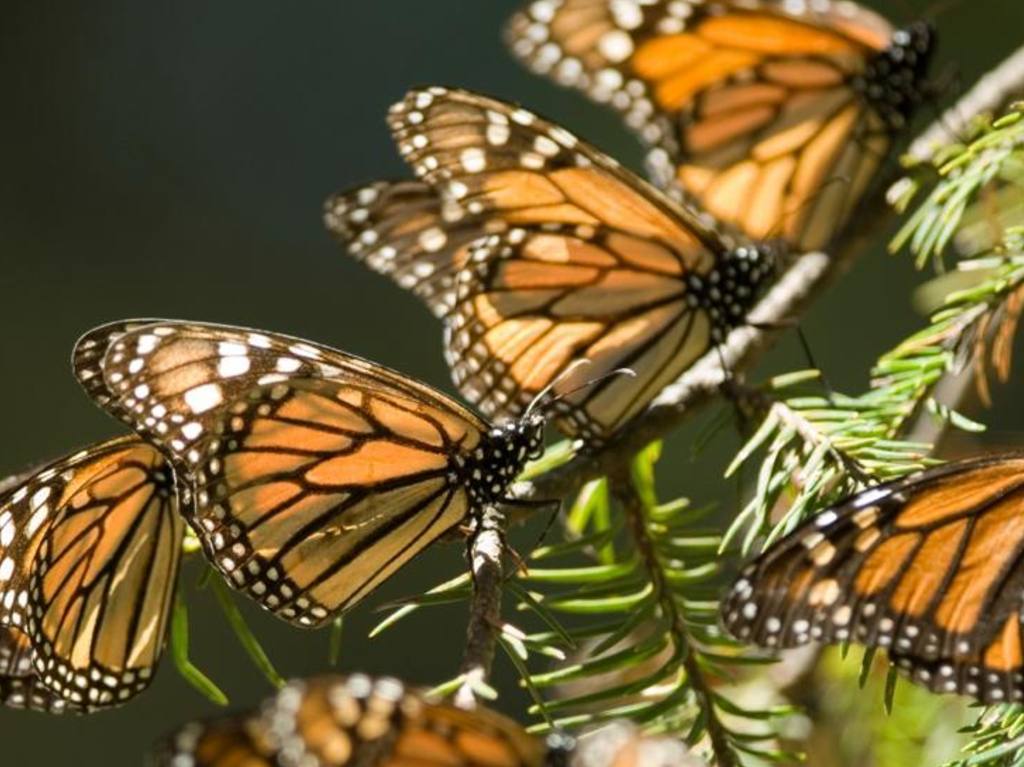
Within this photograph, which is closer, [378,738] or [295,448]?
[378,738]

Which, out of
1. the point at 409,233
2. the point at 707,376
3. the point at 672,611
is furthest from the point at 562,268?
the point at 672,611

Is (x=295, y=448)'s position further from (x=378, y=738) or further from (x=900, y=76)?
(x=900, y=76)

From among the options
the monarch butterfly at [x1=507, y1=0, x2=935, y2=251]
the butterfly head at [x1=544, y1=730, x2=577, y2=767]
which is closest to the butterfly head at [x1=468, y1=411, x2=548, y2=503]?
the butterfly head at [x1=544, y1=730, x2=577, y2=767]

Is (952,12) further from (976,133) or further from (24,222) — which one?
(24,222)

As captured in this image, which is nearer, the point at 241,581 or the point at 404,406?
the point at 241,581

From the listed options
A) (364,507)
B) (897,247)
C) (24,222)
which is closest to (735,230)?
(897,247)

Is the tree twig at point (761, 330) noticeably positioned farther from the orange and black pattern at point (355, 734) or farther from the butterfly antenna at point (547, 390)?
the orange and black pattern at point (355, 734)
